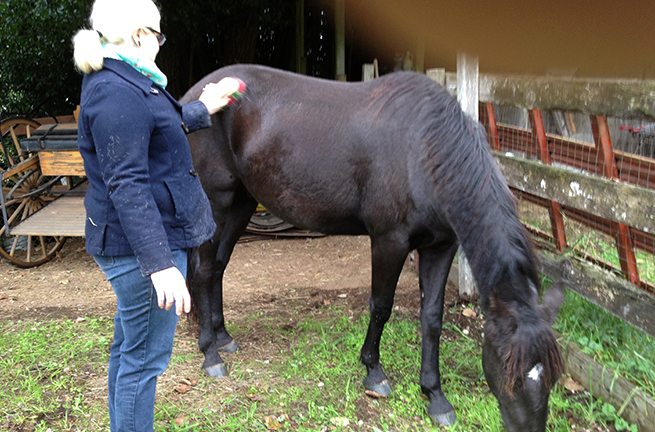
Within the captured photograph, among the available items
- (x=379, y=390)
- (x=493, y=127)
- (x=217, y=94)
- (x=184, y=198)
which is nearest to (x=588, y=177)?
(x=493, y=127)

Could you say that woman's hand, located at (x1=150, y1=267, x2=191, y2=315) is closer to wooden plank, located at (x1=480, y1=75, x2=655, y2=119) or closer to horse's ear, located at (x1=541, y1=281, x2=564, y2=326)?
horse's ear, located at (x1=541, y1=281, x2=564, y2=326)

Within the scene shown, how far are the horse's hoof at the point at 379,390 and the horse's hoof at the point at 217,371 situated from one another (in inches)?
37.4

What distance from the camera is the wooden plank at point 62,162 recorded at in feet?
17.6

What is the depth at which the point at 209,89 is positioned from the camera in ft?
7.16

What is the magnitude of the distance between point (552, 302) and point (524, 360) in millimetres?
329

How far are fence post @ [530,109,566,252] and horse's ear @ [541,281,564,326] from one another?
1.07 meters

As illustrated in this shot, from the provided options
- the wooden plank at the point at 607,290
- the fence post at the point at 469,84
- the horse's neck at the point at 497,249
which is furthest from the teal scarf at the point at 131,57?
the fence post at the point at 469,84

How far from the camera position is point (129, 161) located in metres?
1.54

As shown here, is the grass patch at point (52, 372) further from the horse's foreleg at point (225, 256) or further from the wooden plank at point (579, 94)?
the wooden plank at point (579, 94)

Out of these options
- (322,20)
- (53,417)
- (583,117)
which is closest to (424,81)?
(583,117)

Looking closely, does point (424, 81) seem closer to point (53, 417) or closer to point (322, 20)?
point (53, 417)

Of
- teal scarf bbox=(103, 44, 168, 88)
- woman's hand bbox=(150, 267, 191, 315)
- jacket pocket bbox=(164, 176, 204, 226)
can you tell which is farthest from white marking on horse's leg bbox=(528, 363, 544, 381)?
teal scarf bbox=(103, 44, 168, 88)

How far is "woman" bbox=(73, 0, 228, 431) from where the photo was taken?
154 cm

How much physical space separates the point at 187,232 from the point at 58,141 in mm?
4404
